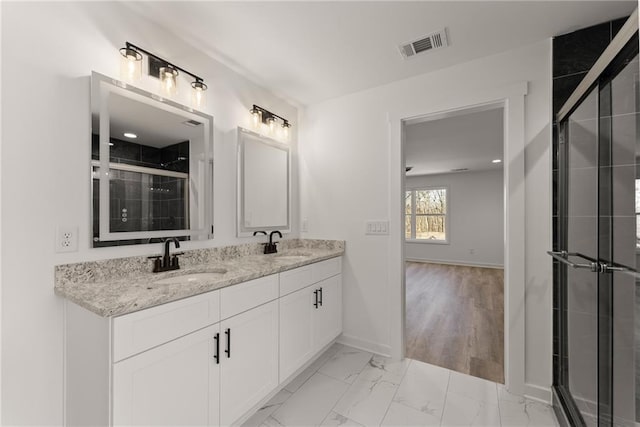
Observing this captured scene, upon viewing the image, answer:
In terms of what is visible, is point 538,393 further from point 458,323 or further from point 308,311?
point 308,311

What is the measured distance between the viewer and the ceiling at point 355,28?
5.08 ft

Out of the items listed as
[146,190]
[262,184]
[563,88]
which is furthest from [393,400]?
[563,88]

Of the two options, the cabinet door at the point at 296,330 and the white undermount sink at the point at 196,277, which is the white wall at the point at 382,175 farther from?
the white undermount sink at the point at 196,277

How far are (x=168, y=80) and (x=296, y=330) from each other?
6.06 ft

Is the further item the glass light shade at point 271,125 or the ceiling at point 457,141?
the ceiling at point 457,141

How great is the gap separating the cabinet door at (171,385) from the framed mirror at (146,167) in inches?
27.0

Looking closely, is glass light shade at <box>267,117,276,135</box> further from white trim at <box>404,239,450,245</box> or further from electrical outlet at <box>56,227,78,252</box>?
white trim at <box>404,239,450,245</box>

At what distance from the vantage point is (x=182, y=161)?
1.83 m

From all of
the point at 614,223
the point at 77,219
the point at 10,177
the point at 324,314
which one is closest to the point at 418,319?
the point at 324,314

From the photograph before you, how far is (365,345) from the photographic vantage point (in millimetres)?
2504

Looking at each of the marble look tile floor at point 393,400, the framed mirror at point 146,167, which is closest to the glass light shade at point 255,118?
the framed mirror at point 146,167

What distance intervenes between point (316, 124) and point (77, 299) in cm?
231

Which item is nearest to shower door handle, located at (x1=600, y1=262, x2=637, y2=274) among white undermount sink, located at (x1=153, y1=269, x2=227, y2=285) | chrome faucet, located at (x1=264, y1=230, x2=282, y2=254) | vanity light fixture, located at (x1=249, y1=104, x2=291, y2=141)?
white undermount sink, located at (x1=153, y1=269, x2=227, y2=285)

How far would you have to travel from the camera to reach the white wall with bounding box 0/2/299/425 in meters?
1.17
